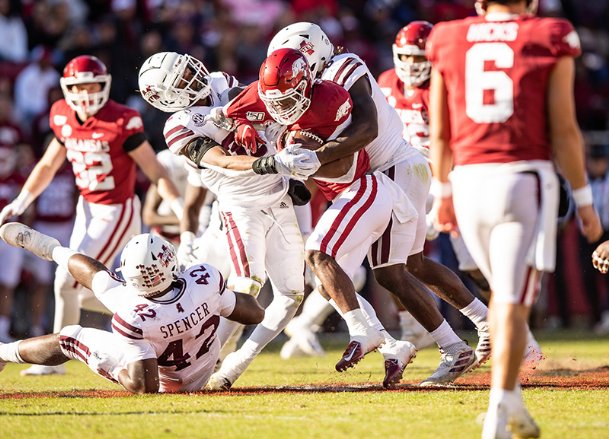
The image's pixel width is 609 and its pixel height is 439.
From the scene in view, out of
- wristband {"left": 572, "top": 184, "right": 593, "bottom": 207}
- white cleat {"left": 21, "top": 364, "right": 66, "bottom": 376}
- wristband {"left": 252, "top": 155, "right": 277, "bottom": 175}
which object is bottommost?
white cleat {"left": 21, "top": 364, "right": 66, "bottom": 376}

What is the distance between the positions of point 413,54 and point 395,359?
265 centimetres

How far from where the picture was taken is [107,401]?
20.7ft

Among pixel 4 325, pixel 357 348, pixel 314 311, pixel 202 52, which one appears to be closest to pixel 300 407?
pixel 357 348

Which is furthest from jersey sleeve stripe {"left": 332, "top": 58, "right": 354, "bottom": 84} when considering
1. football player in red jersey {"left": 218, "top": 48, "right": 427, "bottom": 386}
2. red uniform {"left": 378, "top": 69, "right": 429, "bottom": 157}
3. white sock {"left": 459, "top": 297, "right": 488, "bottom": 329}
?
red uniform {"left": 378, "top": 69, "right": 429, "bottom": 157}

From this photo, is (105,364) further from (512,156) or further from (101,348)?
(512,156)

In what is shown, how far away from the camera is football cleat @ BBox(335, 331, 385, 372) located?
A: 641 centimetres

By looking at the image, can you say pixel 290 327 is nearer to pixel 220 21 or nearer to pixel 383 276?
pixel 383 276

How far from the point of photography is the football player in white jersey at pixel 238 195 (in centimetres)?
716

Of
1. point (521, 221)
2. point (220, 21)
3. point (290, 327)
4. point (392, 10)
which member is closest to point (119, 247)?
point (290, 327)

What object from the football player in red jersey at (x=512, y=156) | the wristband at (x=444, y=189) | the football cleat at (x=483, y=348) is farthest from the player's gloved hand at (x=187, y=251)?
the football player in red jersey at (x=512, y=156)

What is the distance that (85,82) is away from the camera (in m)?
8.61

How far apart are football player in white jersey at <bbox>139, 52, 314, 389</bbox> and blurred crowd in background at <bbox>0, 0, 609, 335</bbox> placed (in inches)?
184

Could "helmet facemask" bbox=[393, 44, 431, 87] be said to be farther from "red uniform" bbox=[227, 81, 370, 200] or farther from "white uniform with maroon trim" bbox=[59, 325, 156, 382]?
"white uniform with maroon trim" bbox=[59, 325, 156, 382]

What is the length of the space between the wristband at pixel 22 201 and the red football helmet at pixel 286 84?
2577mm
